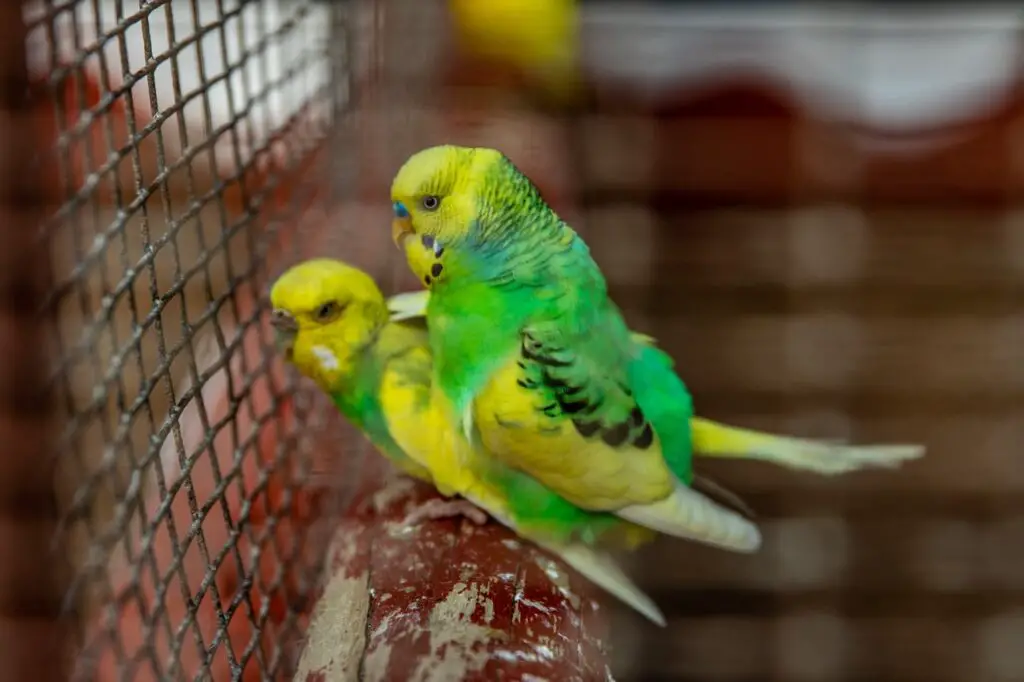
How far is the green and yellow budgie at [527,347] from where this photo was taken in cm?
45

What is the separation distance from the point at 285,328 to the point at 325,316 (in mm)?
21

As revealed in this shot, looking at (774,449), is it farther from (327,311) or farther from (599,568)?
(327,311)

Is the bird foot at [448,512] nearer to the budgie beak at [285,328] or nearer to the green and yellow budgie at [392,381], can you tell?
the green and yellow budgie at [392,381]

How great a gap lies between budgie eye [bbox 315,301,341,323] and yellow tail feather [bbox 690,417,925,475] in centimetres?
19

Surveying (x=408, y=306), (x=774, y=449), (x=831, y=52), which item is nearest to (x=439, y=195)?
(x=408, y=306)

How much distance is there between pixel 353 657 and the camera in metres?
0.42

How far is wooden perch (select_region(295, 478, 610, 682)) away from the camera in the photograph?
41cm

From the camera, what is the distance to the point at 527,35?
103 centimetres

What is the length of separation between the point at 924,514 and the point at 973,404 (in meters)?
0.17

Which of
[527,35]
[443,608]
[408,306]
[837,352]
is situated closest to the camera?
[443,608]

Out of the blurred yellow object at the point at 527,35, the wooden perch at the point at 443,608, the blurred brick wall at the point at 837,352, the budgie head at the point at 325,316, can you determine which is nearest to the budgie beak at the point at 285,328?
the budgie head at the point at 325,316

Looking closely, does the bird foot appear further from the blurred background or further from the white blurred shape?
the white blurred shape

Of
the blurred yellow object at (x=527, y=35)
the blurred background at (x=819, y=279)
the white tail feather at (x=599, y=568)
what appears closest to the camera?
the white tail feather at (x=599, y=568)

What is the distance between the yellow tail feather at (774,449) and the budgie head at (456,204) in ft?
0.52
